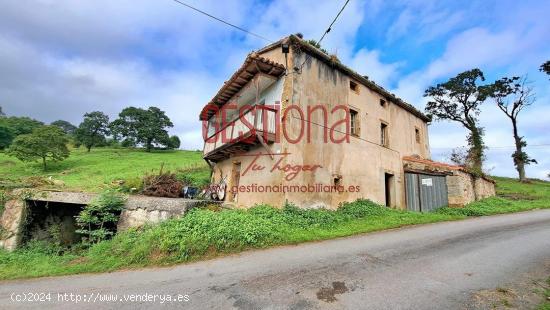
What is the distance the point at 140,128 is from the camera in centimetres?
4825

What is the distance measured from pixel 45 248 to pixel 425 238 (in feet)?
38.3

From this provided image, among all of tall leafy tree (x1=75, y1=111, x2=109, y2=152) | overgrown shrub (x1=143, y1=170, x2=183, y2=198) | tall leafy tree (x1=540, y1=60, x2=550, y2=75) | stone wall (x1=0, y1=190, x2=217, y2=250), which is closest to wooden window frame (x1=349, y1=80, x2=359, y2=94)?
stone wall (x1=0, y1=190, x2=217, y2=250)

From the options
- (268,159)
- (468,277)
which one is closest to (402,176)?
(268,159)

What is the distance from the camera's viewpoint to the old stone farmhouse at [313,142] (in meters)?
10.6

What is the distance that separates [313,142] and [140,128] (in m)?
45.0

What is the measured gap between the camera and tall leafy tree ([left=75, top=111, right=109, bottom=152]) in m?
47.5

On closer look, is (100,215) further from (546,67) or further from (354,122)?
(546,67)

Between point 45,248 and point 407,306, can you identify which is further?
point 45,248

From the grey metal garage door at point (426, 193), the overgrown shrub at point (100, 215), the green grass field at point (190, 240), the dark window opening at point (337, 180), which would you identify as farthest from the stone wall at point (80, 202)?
the grey metal garage door at point (426, 193)

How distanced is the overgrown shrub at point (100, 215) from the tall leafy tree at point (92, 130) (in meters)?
45.9

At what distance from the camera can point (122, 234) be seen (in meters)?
7.93

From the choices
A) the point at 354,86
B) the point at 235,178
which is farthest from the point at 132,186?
the point at 354,86

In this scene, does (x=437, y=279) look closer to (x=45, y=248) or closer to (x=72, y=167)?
(x=45, y=248)

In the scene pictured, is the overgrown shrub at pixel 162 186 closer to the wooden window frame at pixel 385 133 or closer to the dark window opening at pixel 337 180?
the dark window opening at pixel 337 180
